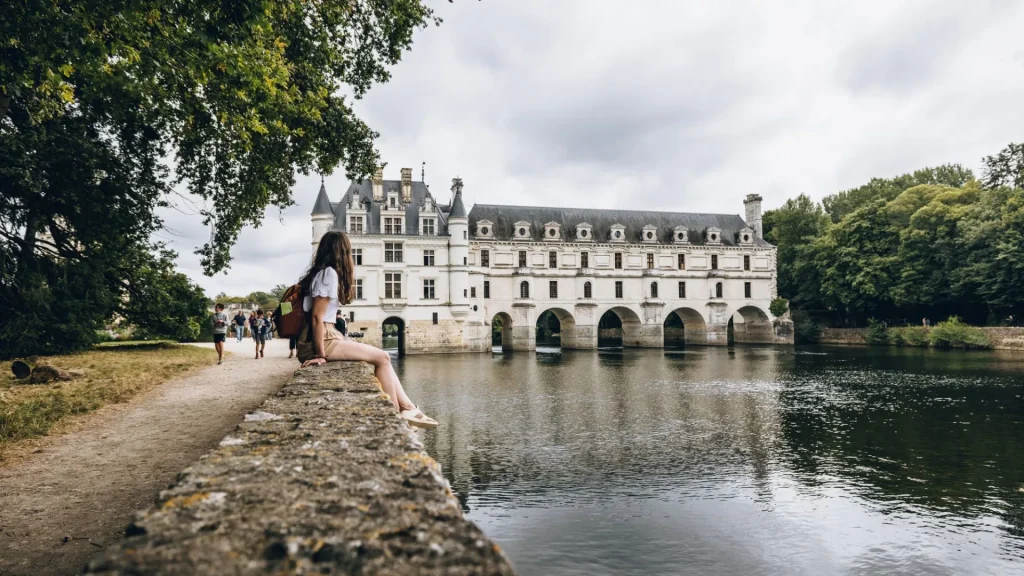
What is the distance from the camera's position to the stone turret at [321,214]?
1651 inches

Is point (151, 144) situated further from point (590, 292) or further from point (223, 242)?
point (590, 292)

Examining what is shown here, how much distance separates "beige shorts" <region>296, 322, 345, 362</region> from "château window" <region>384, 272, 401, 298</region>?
37200 millimetres

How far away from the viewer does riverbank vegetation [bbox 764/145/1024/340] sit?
41.8 meters

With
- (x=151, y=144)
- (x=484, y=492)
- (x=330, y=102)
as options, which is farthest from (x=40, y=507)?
(x=151, y=144)

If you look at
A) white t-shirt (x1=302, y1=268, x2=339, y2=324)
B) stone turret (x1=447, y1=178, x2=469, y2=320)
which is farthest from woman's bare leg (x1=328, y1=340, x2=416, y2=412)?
stone turret (x1=447, y1=178, x2=469, y2=320)

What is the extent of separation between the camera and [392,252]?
43.2 metres

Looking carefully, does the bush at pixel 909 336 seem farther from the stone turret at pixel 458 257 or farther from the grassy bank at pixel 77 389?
the grassy bank at pixel 77 389

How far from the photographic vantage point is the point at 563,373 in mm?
27906

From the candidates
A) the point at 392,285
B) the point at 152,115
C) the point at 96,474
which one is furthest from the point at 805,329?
the point at 96,474

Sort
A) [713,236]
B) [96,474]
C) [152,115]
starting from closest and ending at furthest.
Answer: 1. [96,474]
2. [152,115]
3. [713,236]

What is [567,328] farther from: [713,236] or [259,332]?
[259,332]

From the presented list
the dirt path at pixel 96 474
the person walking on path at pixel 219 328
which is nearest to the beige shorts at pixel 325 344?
the dirt path at pixel 96 474

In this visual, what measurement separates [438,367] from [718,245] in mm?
32725

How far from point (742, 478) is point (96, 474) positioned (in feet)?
28.1
